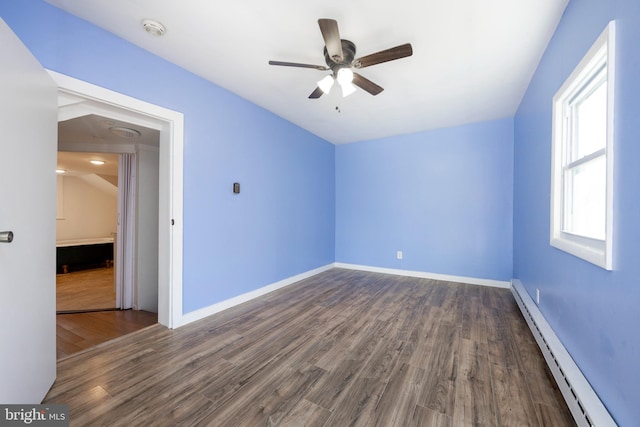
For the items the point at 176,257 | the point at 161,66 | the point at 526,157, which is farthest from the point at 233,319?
the point at 526,157

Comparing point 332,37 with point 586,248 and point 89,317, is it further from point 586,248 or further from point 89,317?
point 89,317

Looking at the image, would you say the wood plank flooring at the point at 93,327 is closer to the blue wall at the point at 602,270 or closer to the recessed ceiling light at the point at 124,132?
the recessed ceiling light at the point at 124,132

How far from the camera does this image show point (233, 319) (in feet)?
8.20

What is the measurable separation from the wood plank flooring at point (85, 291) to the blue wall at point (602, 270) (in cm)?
447

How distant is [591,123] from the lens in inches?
60.0

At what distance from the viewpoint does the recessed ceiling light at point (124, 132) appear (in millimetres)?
2631

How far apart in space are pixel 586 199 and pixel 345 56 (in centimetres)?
192

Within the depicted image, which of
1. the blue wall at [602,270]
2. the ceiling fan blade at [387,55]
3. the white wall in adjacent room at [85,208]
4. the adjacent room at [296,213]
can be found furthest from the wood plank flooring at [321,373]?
the white wall in adjacent room at [85,208]

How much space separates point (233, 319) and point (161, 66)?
2.47 metres

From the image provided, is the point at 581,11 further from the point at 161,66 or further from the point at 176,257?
the point at 176,257

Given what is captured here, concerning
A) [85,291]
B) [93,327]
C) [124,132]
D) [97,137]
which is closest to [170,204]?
[124,132]

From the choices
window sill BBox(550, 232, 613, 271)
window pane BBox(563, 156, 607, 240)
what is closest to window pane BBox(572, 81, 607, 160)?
window pane BBox(563, 156, 607, 240)

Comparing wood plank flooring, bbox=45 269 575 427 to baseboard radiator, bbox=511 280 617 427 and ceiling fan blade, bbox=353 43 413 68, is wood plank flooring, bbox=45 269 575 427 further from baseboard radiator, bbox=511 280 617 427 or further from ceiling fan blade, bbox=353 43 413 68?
ceiling fan blade, bbox=353 43 413 68

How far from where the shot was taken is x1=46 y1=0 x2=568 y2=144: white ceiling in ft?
5.30
